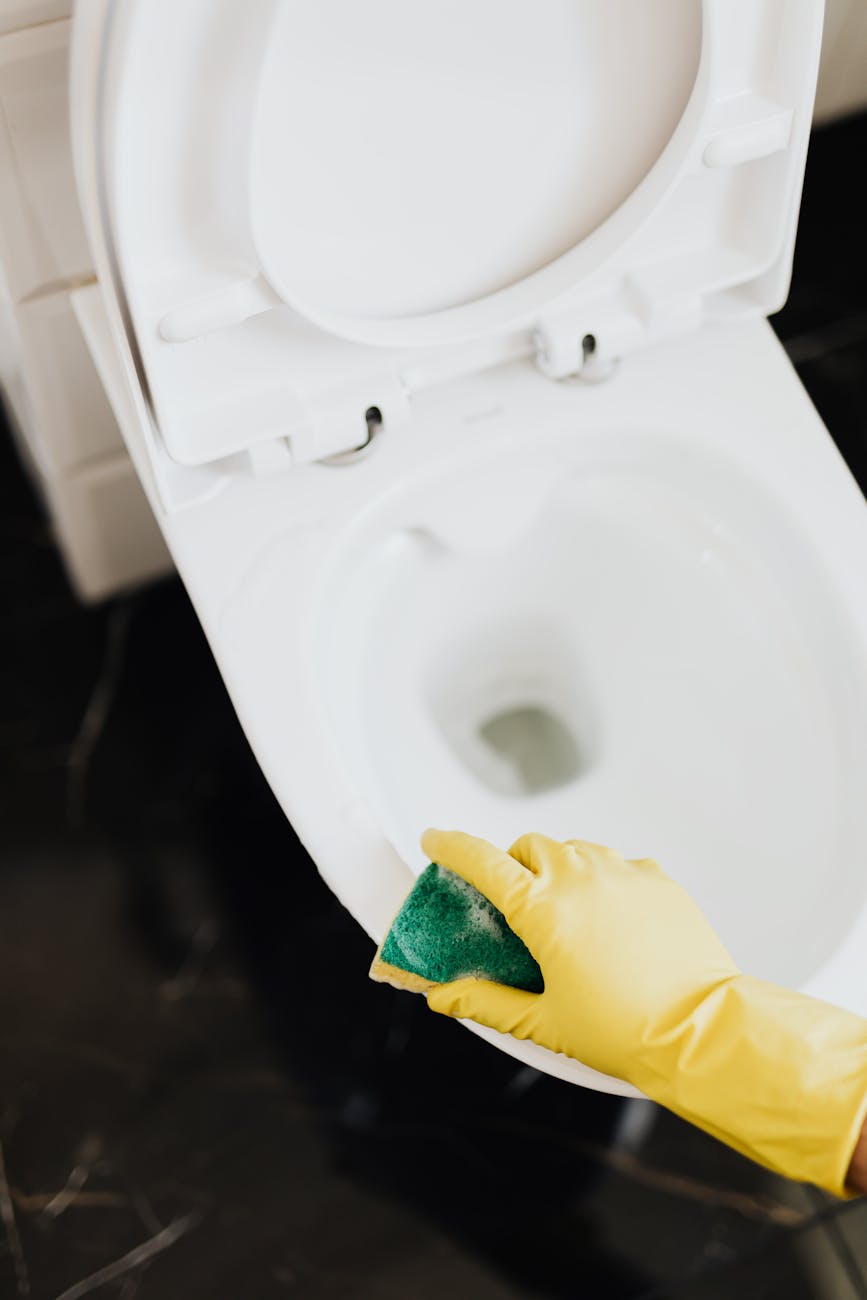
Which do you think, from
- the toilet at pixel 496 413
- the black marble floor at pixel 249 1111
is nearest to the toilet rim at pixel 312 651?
the toilet at pixel 496 413

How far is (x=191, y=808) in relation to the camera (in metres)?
1.19

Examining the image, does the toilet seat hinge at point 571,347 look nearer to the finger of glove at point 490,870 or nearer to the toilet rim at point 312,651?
the toilet rim at point 312,651

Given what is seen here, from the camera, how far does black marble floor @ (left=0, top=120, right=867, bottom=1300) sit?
107 centimetres

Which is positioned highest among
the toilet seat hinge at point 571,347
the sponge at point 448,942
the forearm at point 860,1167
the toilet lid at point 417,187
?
the toilet lid at point 417,187

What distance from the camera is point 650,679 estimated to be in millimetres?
961

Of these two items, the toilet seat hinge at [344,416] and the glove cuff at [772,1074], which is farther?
the toilet seat hinge at [344,416]

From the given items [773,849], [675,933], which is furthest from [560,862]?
[773,849]

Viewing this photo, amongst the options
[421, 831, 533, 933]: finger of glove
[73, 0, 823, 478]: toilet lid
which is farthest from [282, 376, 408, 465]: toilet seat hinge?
[421, 831, 533, 933]: finger of glove

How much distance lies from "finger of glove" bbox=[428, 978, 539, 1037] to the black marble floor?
43 cm

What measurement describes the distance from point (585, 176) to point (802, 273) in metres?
0.64

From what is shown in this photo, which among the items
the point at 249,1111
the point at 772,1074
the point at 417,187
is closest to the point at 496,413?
the point at 417,187

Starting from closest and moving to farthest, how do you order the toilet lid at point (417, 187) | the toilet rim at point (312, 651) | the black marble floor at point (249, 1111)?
the toilet lid at point (417, 187)
the toilet rim at point (312, 651)
the black marble floor at point (249, 1111)

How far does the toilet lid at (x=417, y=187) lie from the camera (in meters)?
0.62

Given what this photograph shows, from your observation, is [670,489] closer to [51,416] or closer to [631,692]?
[631,692]
